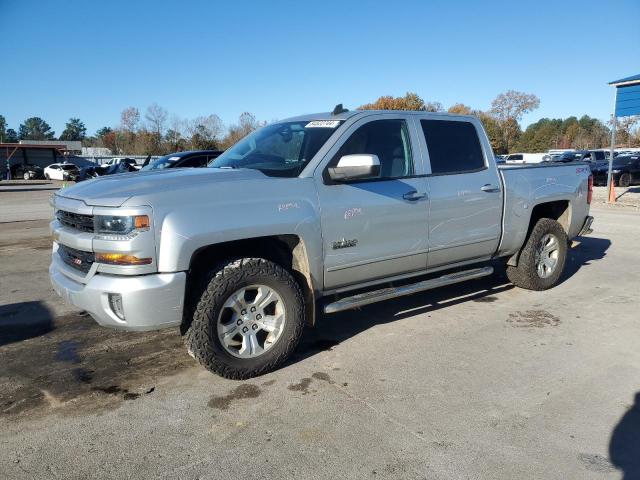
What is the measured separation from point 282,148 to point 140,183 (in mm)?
1386

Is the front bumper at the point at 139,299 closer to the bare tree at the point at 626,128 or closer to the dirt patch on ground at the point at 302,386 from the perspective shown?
the dirt patch on ground at the point at 302,386

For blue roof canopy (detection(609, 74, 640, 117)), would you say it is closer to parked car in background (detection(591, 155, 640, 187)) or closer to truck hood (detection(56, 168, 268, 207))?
parked car in background (detection(591, 155, 640, 187))

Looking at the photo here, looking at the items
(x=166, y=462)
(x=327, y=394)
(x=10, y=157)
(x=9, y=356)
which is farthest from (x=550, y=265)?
(x=10, y=157)

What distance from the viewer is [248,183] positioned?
3.72 meters

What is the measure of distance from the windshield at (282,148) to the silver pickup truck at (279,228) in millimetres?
16

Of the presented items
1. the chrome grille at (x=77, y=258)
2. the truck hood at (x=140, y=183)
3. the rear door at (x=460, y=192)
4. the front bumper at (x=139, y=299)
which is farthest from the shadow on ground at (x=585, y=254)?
the chrome grille at (x=77, y=258)

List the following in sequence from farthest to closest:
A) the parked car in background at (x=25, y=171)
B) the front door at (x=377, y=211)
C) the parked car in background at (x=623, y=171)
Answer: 1. the parked car in background at (x=25, y=171)
2. the parked car in background at (x=623, y=171)
3. the front door at (x=377, y=211)

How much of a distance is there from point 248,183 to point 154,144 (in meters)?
70.7

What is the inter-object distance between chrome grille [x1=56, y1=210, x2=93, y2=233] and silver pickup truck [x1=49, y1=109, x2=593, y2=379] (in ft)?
0.05

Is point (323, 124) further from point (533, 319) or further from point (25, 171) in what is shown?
point (25, 171)

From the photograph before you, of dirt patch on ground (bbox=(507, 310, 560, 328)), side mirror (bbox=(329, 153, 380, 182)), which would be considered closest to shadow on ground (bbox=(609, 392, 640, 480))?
dirt patch on ground (bbox=(507, 310, 560, 328))

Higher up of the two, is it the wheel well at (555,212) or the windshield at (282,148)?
the windshield at (282,148)

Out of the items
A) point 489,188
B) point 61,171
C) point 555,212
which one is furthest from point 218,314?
point 61,171

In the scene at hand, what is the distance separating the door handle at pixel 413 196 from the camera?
176 inches
